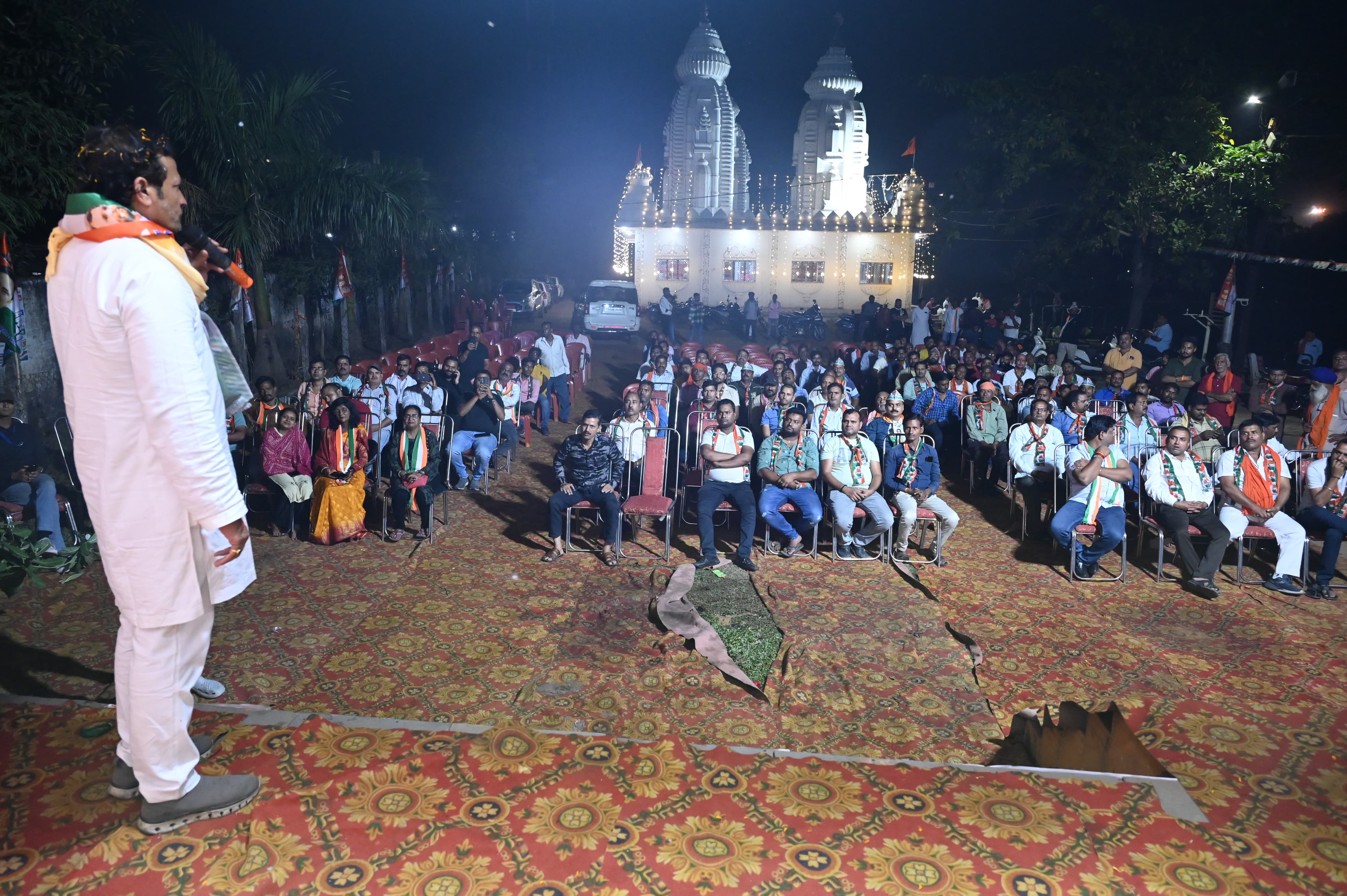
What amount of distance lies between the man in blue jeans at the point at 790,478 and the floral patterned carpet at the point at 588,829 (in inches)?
173

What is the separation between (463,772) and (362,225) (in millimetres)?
13363

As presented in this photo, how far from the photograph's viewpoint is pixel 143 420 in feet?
8.09

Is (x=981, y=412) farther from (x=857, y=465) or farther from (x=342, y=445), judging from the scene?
(x=342, y=445)

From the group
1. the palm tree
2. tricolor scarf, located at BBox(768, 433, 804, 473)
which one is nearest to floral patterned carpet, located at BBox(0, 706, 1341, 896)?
tricolor scarf, located at BBox(768, 433, 804, 473)

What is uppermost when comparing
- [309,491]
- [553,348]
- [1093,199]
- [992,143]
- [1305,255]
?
[992,143]

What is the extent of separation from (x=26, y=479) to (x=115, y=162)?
18.4 ft

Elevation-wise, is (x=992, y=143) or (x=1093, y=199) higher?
(x=992, y=143)

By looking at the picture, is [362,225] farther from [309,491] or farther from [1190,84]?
[1190,84]

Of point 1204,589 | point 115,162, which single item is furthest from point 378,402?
point 1204,589

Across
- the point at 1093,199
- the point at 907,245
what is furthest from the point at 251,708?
the point at 907,245

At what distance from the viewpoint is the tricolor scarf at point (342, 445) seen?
7.89 m

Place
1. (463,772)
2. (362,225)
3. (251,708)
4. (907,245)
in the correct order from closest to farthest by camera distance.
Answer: (463,772) < (251,708) < (362,225) < (907,245)

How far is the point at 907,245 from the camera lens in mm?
36594

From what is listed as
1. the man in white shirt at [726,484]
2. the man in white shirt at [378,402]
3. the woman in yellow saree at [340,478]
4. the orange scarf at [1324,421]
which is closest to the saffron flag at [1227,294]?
the orange scarf at [1324,421]
